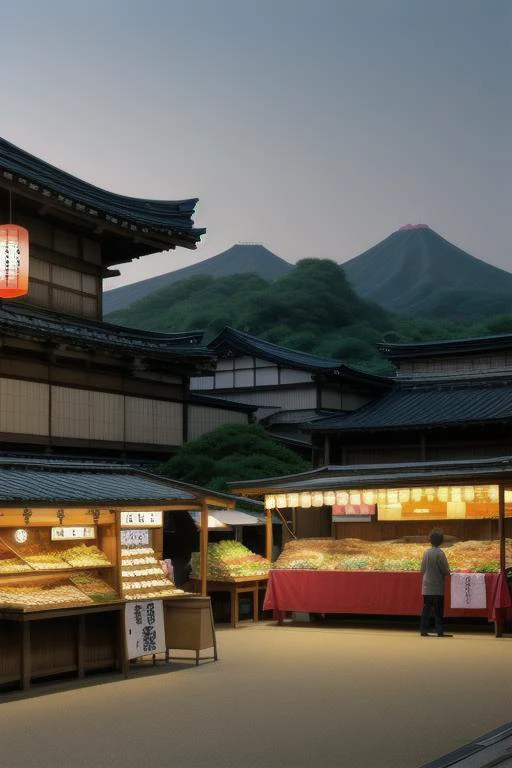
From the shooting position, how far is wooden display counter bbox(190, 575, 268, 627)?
19.6 metres

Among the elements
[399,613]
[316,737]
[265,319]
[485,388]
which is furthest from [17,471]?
[265,319]

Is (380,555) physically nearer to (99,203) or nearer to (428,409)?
(428,409)

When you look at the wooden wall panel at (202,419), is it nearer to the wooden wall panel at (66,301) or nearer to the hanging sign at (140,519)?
the wooden wall panel at (66,301)

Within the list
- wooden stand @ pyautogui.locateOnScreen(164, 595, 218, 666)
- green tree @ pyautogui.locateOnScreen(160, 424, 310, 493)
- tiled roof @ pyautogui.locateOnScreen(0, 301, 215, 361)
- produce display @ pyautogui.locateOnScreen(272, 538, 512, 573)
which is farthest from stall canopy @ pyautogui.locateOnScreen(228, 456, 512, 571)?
wooden stand @ pyautogui.locateOnScreen(164, 595, 218, 666)

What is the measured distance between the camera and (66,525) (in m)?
14.3

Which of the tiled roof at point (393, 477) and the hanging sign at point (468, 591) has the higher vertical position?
the tiled roof at point (393, 477)

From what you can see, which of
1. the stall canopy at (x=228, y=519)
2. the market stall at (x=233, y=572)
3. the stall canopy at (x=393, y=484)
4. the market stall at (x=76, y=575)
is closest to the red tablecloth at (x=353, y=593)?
the market stall at (x=233, y=572)

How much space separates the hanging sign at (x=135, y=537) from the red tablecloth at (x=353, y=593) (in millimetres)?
2494

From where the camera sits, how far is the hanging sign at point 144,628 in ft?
45.7

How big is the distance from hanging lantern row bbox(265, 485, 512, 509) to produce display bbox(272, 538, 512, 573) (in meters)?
0.83

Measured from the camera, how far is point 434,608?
1770cm

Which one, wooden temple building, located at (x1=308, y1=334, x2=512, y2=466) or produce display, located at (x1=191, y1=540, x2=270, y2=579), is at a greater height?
wooden temple building, located at (x1=308, y1=334, x2=512, y2=466)

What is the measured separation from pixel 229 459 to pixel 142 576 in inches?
421

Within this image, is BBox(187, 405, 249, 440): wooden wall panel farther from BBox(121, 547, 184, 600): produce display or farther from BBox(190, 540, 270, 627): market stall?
BBox(121, 547, 184, 600): produce display
